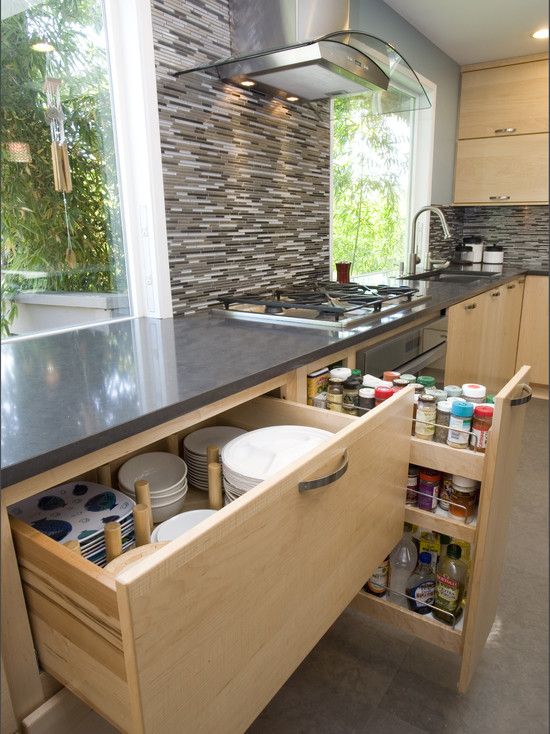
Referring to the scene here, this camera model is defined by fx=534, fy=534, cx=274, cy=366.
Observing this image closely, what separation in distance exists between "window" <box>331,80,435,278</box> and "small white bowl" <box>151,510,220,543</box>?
1692mm

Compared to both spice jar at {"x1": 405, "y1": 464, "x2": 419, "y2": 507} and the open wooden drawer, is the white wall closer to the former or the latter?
spice jar at {"x1": 405, "y1": 464, "x2": 419, "y2": 507}

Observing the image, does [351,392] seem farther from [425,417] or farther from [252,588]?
[252,588]

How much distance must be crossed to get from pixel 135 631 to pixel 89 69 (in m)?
1.45

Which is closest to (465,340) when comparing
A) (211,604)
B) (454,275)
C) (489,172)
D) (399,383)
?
(454,275)

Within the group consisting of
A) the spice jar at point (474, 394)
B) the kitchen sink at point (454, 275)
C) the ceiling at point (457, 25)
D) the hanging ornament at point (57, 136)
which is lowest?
the spice jar at point (474, 394)

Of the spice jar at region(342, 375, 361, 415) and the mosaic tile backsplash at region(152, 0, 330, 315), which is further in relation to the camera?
the mosaic tile backsplash at region(152, 0, 330, 315)

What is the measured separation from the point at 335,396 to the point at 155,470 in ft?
1.60

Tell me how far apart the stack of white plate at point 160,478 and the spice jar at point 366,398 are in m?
0.46

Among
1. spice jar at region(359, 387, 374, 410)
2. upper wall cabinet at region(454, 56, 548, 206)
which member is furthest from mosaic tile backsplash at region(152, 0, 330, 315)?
upper wall cabinet at region(454, 56, 548, 206)

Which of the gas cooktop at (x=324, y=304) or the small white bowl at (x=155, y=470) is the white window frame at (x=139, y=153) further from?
the small white bowl at (x=155, y=470)

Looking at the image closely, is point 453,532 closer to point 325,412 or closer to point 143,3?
point 325,412

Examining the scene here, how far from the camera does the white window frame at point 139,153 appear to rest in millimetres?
1502

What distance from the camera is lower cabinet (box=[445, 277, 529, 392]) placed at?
2.39 meters

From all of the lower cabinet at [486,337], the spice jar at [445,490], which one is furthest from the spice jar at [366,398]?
the lower cabinet at [486,337]
